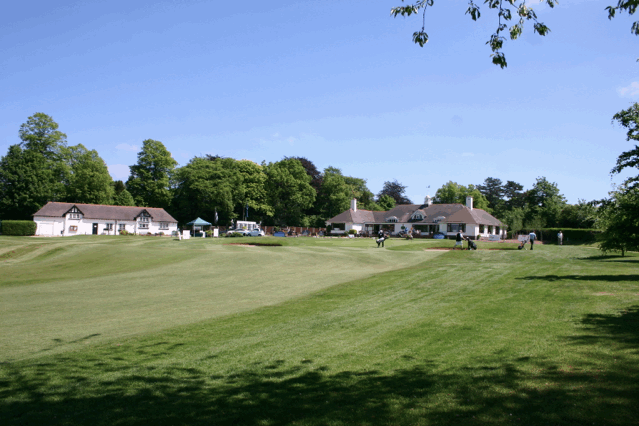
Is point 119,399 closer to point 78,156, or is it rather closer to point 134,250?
point 134,250

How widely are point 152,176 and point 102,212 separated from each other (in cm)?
1567

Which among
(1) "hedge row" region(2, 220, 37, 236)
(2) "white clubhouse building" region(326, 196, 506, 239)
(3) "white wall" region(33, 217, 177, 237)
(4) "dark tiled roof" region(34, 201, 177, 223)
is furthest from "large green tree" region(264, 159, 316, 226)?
(1) "hedge row" region(2, 220, 37, 236)

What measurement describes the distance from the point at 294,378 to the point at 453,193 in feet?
339

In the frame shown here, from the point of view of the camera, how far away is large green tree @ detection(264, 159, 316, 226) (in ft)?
287

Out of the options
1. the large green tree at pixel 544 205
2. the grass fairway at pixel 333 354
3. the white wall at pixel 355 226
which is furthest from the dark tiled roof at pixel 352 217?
the grass fairway at pixel 333 354

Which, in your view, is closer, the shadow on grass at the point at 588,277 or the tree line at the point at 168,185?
the shadow on grass at the point at 588,277

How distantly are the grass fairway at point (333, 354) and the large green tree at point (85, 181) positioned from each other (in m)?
70.3

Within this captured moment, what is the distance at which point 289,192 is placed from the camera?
3474 inches

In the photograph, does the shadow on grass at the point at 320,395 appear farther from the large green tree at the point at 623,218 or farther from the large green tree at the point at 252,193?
the large green tree at the point at 252,193

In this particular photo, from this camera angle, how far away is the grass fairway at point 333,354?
5.19 m

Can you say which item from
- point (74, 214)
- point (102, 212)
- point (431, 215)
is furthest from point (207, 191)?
point (431, 215)

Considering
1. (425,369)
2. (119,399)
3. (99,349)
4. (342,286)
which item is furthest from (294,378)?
(342,286)

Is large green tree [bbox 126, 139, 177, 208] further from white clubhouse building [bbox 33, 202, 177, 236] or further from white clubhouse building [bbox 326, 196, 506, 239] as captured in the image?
white clubhouse building [bbox 326, 196, 506, 239]

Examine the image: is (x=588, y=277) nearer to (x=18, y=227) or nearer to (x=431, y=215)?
(x=431, y=215)
